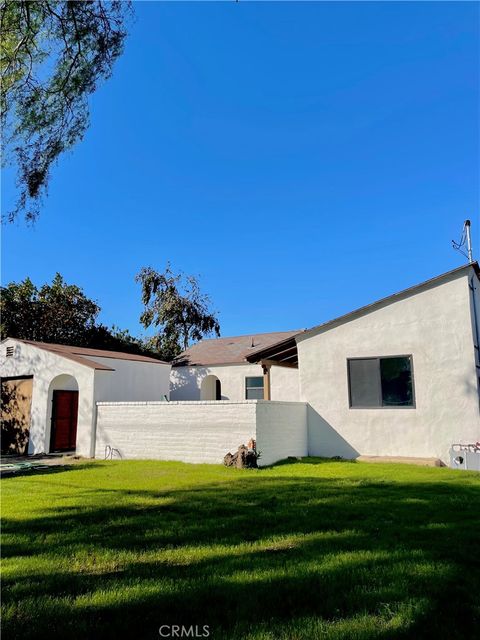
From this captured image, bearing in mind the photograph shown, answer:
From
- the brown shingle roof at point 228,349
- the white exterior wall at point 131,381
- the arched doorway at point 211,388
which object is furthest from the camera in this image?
the arched doorway at point 211,388

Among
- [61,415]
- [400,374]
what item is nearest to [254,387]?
[61,415]

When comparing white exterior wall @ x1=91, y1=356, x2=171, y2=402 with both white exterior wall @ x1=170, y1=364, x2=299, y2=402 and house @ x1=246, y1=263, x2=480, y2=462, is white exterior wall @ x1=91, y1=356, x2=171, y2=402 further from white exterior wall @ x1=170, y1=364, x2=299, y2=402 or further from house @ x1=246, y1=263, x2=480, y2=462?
house @ x1=246, y1=263, x2=480, y2=462

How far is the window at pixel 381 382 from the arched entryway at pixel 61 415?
10013mm

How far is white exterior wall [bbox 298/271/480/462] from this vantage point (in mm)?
10969

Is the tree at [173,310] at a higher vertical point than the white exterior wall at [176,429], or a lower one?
higher

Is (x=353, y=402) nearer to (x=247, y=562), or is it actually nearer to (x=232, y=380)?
(x=247, y=562)

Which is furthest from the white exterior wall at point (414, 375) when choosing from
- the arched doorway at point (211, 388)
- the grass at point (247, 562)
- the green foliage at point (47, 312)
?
the green foliage at point (47, 312)

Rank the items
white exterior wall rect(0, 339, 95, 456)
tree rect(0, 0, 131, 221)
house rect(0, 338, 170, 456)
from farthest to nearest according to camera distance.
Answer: house rect(0, 338, 170, 456) → white exterior wall rect(0, 339, 95, 456) → tree rect(0, 0, 131, 221)

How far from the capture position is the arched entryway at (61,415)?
14.8 m

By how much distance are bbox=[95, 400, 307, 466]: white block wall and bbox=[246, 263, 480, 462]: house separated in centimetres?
115

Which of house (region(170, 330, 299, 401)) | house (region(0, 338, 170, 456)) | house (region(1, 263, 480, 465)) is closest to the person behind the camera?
house (region(1, 263, 480, 465))

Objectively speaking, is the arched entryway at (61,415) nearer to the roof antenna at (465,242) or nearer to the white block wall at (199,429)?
the white block wall at (199,429)

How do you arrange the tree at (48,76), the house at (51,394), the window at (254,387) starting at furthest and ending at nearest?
1. the window at (254,387)
2. the house at (51,394)
3. the tree at (48,76)

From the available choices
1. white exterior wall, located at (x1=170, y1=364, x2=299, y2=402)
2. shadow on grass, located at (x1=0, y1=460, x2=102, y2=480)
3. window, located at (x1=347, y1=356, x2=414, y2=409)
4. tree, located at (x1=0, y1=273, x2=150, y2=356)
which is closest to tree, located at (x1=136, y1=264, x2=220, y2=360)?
tree, located at (x1=0, y1=273, x2=150, y2=356)
